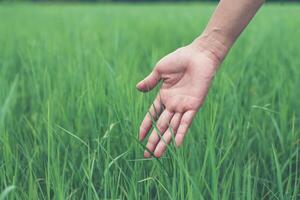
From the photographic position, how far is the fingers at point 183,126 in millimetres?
940

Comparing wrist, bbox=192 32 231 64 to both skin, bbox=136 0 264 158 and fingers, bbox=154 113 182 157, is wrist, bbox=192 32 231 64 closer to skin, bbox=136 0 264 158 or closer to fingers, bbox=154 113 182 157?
skin, bbox=136 0 264 158

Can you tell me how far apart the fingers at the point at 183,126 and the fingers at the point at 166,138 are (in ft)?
0.06

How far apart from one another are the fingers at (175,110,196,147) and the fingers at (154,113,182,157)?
0.06 feet

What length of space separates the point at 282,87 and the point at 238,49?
0.91 meters

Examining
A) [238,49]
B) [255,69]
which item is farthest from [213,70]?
[238,49]

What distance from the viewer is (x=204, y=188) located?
34.7 inches

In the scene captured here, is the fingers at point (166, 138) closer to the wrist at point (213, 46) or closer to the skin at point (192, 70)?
the skin at point (192, 70)

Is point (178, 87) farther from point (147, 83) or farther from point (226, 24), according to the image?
point (226, 24)

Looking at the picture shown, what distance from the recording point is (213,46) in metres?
1.11

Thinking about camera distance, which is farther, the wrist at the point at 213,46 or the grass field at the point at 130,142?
the wrist at the point at 213,46

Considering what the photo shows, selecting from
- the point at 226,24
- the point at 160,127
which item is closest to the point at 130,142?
the point at 160,127

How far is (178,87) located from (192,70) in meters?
0.05

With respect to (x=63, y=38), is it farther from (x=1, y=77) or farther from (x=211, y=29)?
(x=211, y=29)

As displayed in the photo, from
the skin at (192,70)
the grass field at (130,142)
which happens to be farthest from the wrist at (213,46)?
the grass field at (130,142)
